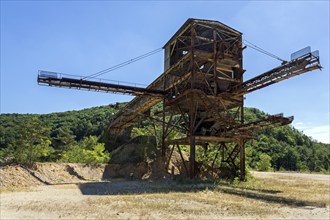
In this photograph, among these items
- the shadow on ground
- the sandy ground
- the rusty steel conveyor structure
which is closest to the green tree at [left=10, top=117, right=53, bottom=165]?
the rusty steel conveyor structure

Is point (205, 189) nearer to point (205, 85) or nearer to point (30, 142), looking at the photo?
point (205, 85)

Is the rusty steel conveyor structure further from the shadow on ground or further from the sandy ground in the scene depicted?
Result: the sandy ground

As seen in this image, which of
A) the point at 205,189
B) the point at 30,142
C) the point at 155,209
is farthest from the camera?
the point at 30,142

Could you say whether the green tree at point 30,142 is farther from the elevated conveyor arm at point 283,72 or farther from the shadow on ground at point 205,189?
the elevated conveyor arm at point 283,72

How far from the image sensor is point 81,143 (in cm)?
4116

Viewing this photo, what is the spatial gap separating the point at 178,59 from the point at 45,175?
576 inches

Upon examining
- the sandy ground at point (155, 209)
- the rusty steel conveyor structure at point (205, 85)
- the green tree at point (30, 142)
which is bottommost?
the sandy ground at point (155, 209)

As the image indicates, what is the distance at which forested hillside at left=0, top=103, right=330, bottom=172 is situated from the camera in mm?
22159

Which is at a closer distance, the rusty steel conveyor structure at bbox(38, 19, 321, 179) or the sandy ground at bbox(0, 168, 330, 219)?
the sandy ground at bbox(0, 168, 330, 219)

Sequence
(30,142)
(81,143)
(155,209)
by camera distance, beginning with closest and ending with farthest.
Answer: (155,209), (30,142), (81,143)

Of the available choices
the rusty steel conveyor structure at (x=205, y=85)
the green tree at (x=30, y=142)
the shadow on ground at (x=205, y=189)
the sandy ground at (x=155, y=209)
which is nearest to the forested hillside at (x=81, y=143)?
the green tree at (x=30, y=142)

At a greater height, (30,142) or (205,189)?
(30,142)

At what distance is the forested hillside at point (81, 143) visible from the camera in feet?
72.7

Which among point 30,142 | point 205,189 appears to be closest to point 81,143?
point 30,142
